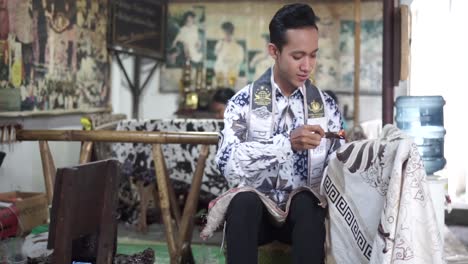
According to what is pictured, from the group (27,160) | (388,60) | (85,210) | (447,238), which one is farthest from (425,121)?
(27,160)

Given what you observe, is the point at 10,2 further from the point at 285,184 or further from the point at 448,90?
the point at 448,90

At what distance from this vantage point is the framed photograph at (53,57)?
14.4ft

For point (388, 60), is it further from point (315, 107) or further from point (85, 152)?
point (85, 152)

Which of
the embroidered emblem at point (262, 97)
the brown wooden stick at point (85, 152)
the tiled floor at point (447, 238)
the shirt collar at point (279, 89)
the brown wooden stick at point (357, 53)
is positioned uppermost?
the brown wooden stick at point (357, 53)

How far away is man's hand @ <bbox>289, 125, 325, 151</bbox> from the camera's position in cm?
213

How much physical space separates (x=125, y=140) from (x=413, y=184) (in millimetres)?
1813

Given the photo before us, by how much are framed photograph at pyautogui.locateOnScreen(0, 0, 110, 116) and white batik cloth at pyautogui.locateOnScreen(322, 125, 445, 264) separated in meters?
2.88

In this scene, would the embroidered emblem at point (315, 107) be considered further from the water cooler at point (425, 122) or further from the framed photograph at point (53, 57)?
the framed photograph at point (53, 57)

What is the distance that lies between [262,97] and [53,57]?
10.7 feet

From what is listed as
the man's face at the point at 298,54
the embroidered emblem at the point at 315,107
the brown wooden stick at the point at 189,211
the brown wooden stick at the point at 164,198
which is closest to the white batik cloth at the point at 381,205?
the embroidered emblem at the point at 315,107

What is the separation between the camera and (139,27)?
6645 millimetres

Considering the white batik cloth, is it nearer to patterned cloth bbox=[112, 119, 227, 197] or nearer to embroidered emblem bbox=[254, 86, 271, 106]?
embroidered emblem bbox=[254, 86, 271, 106]

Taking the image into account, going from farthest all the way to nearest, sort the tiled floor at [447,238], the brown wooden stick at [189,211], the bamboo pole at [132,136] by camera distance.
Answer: the tiled floor at [447,238]
the brown wooden stick at [189,211]
the bamboo pole at [132,136]

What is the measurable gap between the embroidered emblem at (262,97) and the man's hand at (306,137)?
0.25m
